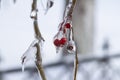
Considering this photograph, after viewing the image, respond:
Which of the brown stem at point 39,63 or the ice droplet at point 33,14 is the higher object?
the ice droplet at point 33,14

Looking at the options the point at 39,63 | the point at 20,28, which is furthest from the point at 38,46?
the point at 20,28

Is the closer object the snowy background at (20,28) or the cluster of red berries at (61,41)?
the cluster of red berries at (61,41)

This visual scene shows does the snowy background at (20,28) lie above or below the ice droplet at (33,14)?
below

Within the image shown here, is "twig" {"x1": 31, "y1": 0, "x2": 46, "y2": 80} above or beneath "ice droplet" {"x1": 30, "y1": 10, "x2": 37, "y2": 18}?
beneath

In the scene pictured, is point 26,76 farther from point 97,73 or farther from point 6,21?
point 97,73

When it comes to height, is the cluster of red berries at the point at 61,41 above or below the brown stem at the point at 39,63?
above

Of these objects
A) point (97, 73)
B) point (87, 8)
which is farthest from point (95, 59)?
point (87, 8)

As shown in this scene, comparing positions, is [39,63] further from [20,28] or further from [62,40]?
[20,28]

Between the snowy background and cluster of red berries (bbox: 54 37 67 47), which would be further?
the snowy background

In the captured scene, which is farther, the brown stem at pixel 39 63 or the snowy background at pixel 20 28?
the snowy background at pixel 20 28

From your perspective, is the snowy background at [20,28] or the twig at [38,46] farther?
the snowy background at [20,28]

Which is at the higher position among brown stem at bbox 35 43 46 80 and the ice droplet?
the ice droplet
